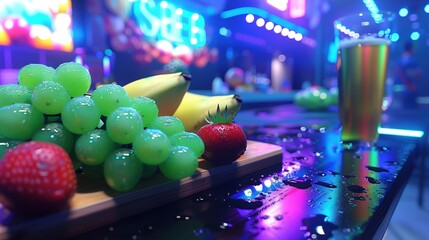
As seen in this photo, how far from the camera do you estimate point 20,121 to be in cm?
41

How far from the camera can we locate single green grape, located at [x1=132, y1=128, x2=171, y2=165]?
386mm

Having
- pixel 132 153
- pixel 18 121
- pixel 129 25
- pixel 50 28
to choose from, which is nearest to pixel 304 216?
pixel 132 153

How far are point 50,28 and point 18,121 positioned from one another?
6.34 ft

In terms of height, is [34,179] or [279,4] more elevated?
[279,4]

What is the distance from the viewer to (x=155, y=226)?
1.17 ft

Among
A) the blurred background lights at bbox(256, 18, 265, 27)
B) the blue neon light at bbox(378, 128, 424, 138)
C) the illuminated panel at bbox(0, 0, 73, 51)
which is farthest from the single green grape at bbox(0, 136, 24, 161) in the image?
the blurred background lights at bbox(256, 18, 265, 27)

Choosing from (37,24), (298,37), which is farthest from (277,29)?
(37,24)

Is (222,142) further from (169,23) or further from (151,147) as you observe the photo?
(169,23)

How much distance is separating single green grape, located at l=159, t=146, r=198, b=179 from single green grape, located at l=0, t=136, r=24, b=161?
0.71 feet

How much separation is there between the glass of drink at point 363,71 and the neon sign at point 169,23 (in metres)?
2.20

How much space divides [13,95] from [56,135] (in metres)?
0.12

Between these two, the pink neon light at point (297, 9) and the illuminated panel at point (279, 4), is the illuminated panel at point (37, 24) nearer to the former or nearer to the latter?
the illuminated panel at point (279, 4)

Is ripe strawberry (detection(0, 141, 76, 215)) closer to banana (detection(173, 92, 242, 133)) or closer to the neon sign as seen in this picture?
banana (detection(173, 92, 242, 133))

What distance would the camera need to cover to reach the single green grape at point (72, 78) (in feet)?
1.53
